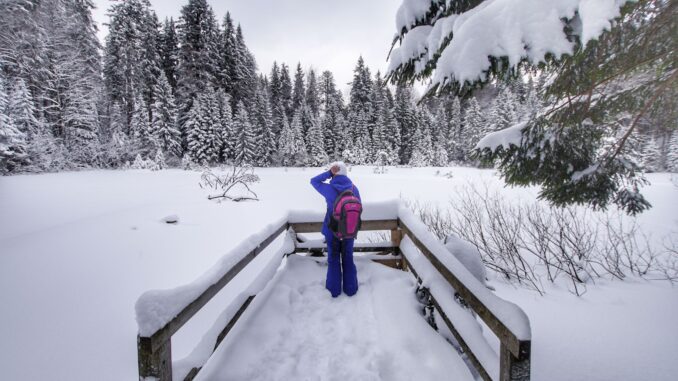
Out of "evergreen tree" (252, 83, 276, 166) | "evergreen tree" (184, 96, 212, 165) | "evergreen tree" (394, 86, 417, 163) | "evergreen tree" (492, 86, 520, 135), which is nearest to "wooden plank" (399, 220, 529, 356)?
"evergreen tree" (184, 96, 212, 165)

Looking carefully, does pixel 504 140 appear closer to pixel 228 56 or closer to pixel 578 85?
pixel 578 85

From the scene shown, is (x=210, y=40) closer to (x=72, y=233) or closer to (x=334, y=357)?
(x=72, y=233)

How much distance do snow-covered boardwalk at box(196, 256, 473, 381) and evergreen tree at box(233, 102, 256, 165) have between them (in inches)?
1193

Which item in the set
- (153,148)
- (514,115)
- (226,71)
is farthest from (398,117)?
(153,148)

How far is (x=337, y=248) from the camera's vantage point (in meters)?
3.64

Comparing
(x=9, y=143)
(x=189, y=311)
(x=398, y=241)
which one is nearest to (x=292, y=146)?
(x=9, y=143)

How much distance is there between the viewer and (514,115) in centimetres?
3475

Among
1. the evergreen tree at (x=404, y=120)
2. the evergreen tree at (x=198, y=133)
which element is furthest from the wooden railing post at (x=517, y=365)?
the evergreen tree at (x=404, y=120)

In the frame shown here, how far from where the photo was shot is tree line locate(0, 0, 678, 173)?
13734 mm

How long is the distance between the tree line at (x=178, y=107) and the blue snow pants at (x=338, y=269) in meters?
8.50

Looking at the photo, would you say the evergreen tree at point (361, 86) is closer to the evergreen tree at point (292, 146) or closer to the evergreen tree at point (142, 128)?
the evergreen tree at point (292, 146)

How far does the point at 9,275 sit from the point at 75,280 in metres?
0.90

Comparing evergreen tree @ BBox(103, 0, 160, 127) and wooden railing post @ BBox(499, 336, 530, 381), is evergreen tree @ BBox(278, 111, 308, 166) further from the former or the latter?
wooden railing post @ BBox(499, 336, 530, 381)

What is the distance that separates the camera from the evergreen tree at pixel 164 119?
26.2 meters
